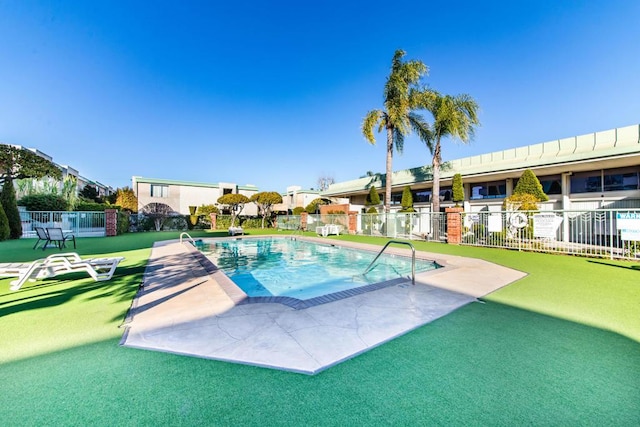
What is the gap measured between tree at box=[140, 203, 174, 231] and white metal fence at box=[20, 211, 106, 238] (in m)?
5.34

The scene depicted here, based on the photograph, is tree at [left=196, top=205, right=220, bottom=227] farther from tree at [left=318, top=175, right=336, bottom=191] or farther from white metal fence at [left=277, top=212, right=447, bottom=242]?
tree at [left=318, top=175, right=336, bottom=191]

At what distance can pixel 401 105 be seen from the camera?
16.2 m

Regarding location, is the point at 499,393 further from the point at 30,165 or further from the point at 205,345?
the point at 30,165

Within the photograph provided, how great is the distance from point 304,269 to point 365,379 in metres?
7.03

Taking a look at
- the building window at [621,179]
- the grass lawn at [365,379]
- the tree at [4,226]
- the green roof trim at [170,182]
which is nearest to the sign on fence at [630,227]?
the grass lawn at [365,379]

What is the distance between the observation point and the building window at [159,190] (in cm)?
2924

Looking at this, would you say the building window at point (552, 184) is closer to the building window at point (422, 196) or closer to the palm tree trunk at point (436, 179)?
the palm tree trunk at point (436, 179)

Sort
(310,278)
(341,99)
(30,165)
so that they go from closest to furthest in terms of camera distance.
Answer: (310,278)
(30,165)
(341,99)

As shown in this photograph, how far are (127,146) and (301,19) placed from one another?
768 inches

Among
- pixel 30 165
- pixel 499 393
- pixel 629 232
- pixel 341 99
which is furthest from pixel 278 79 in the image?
pixel 499 393

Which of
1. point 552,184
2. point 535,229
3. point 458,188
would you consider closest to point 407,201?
point 458,188

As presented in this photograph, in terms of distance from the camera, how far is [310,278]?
7.84 m

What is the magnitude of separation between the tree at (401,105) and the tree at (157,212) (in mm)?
20437

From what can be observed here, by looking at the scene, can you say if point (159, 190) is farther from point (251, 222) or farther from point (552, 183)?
point (552, 183)
